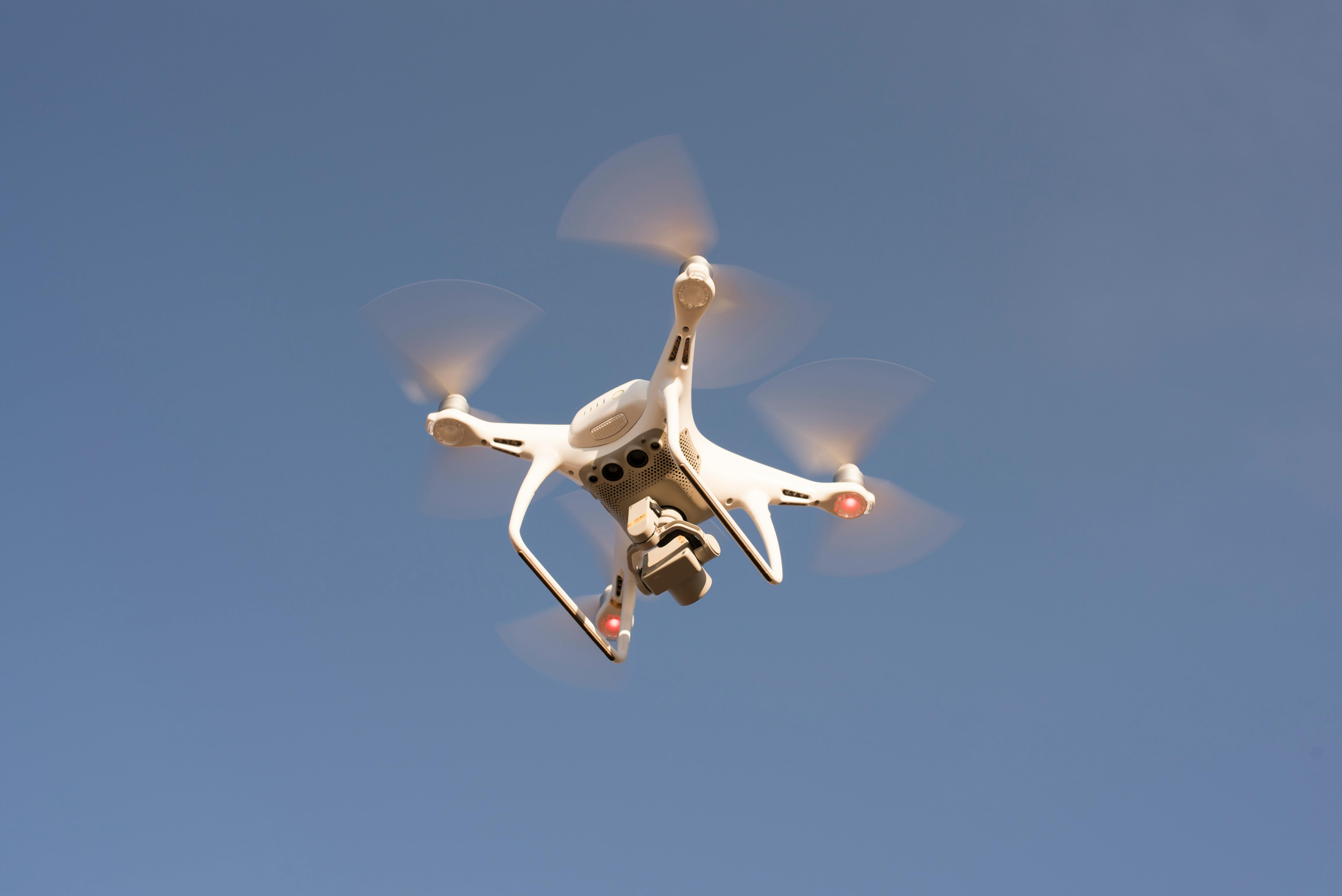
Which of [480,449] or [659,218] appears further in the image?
[480,449]

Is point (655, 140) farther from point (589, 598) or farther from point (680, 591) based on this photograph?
point (589, 598)

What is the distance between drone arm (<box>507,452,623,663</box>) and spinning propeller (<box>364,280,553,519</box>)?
113 centimetres

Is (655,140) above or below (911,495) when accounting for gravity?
above

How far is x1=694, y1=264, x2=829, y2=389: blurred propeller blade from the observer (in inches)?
524

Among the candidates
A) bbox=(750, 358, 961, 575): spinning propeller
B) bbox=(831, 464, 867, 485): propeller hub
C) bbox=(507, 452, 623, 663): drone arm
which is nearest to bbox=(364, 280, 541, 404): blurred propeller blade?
bbox=(507, 452, 623, 663): drone arm

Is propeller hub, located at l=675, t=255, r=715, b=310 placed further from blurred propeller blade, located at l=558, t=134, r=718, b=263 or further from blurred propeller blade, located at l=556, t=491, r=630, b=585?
blurred propeller blade, located at l=556, t=491, r=630, b=585

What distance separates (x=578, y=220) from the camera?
12.7 metres

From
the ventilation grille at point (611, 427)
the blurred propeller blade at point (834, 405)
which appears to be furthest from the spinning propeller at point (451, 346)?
the blurred propeller blade at point (834, 405)

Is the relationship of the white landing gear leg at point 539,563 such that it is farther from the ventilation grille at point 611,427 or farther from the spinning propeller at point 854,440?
the spinning propeller at point 854,440

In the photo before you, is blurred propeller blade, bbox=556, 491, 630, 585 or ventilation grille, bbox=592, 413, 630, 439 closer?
ventilation grille, bbox=592, 413, 630, 439

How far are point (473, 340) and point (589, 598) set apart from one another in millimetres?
4227

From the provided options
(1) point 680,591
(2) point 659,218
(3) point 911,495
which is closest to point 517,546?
(1) point 680,591

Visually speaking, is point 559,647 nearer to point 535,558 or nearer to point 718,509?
point 535,558

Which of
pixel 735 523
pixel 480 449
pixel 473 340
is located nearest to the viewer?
pixel 735 523
